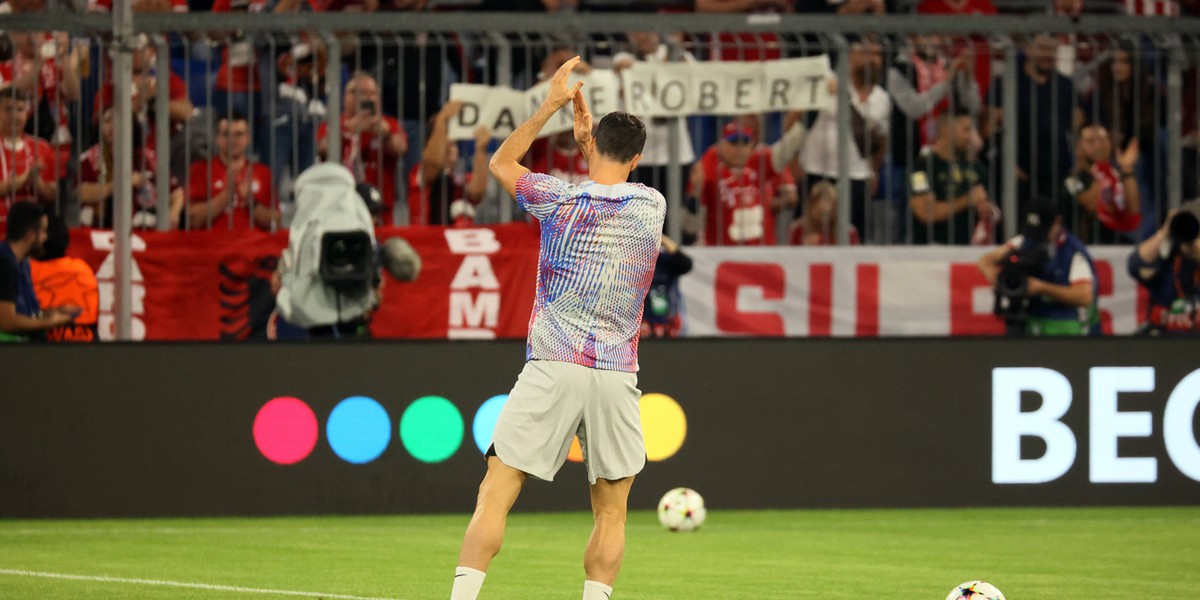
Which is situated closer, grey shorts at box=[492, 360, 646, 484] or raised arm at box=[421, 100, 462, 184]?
grey shorts at box=[492, 360, 646, 484]

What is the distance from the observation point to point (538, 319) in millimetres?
6422

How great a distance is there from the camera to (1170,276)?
13.6 meters

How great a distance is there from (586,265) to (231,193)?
7848 mm

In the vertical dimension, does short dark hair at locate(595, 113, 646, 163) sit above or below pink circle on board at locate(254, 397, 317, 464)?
above

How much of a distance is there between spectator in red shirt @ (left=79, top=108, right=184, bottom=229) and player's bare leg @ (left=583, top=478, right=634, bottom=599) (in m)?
7.62

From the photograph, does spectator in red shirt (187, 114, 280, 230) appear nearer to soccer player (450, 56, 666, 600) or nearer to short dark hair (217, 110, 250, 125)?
short dark hair (217, 110, 250, 125)

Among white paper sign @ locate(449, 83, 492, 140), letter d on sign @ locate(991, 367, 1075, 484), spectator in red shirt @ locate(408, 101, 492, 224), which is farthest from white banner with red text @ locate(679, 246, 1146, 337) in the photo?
letter d on sign @ locate(991, 367, 1075, 484)

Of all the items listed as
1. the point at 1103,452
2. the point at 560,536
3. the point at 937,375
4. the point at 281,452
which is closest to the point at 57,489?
the point at 281,452

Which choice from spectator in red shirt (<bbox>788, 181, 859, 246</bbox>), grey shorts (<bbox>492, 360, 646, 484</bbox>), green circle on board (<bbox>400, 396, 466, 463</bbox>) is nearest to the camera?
grey shorts (<bbox>492, 360, 646, 484</bbox>)

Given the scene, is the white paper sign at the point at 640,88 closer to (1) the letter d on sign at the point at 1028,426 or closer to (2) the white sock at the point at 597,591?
(1) the letter d on sign at the point at 1028,426

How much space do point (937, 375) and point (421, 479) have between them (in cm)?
335

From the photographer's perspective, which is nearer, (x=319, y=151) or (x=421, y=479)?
(x=421, y=479)

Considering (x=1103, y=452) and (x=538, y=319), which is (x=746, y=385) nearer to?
(x=1103, y=452)

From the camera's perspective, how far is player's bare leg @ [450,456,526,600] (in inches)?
242
